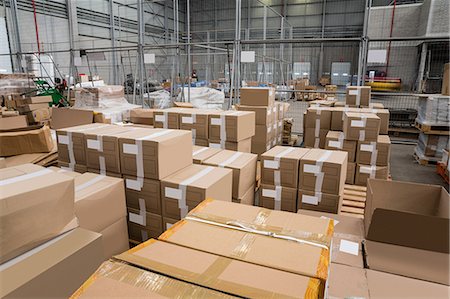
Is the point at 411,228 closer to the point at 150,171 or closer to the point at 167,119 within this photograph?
the point at 150,171

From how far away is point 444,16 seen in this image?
8781mm

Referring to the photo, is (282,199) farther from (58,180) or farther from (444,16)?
(444,16)

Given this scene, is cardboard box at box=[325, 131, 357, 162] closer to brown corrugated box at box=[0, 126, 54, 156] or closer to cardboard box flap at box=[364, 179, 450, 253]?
cardboard box flap at box=[364, 179, 450, 253]

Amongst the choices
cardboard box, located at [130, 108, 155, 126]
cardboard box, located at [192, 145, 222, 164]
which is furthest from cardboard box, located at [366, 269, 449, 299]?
cardboard box, located at [130, 108, 155, 126]

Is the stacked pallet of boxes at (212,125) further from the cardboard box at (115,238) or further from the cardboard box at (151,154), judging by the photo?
the cardboard box at (115,238)

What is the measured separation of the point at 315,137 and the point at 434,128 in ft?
7.63

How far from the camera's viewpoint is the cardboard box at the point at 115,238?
2.19 metres

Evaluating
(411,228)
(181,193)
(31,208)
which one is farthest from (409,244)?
(31,208)

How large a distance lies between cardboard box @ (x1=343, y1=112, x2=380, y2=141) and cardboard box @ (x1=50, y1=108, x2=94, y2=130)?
3467 mm

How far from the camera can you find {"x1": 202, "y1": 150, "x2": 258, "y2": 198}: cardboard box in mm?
2826

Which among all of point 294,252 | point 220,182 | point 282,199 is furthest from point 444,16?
point 294,252

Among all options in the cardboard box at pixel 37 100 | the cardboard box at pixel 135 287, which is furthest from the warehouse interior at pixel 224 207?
the cardboard box at pixel 37 100

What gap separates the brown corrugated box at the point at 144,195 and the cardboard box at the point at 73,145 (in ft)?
1.70

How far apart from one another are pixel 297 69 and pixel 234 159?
57.1ft
